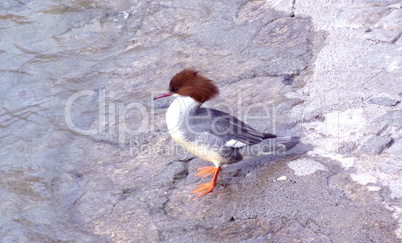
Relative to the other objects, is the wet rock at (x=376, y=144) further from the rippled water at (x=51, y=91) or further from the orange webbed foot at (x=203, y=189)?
the rippled water at (x=51, y=91)

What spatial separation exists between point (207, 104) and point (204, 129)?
39.1 inches

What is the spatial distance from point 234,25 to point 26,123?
8.60 ft

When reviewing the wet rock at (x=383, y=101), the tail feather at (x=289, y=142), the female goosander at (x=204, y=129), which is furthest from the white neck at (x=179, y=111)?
the wet rock at (x=383, y=101)

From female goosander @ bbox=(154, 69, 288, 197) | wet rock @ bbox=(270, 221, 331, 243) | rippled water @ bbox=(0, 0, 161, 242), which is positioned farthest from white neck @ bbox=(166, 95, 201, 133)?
wet rock @ bbox=(270, 221, 331, 243)

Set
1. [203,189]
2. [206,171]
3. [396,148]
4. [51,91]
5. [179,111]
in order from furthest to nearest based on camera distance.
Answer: [51,91], [206,171], [179,111], [203,189], [396,148]

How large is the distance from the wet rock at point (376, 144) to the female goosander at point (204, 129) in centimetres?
68

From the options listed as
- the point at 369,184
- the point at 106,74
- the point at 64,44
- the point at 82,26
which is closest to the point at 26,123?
the point at 106,74

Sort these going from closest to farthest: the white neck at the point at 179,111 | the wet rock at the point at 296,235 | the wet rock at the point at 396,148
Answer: the wet rock at the point at 296,235, the wet rock at the point at 396,148, the white neck at the point at 179,111

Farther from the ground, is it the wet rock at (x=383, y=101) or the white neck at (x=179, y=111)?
the wet rock at (x=383, y=101)

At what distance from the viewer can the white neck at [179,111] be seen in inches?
133

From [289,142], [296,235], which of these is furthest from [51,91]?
[296,235]

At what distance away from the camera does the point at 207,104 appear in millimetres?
4344

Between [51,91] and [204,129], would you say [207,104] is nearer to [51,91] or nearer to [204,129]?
[204,129]

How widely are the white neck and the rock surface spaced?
40cm
